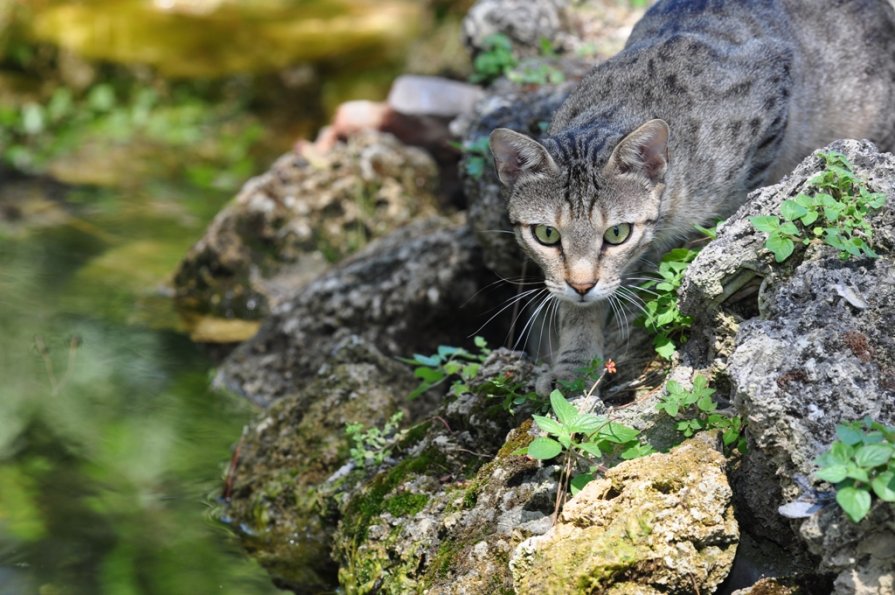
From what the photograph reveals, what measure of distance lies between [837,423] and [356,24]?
29.5 feet

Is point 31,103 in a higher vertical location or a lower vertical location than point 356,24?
lower

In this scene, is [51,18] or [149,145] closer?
[149,145]

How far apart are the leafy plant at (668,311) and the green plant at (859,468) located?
1.14 m

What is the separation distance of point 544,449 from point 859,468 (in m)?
Answer: 1.00

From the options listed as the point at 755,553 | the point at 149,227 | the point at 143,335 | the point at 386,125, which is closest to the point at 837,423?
the point at 755,553

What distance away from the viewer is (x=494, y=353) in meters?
4.65

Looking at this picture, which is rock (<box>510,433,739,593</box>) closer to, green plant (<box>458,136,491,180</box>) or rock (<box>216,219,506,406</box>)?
green plant (<box>458,136,491,180</box>)

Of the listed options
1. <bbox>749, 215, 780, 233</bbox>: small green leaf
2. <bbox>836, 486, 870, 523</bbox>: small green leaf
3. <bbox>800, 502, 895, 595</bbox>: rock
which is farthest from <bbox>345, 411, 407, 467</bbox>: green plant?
<bbox>836, 486, 870, 523</bbox>: small green leaf

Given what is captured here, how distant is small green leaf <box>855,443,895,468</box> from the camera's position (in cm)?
281

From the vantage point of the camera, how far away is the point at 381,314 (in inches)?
257

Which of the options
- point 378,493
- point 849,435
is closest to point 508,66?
point 378,493

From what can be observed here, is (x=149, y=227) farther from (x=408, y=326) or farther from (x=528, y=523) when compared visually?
(x=528, y=523)

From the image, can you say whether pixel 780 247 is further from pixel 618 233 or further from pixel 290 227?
pixel 290 227

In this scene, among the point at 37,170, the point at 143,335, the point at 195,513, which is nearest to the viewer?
the point at 195,513
